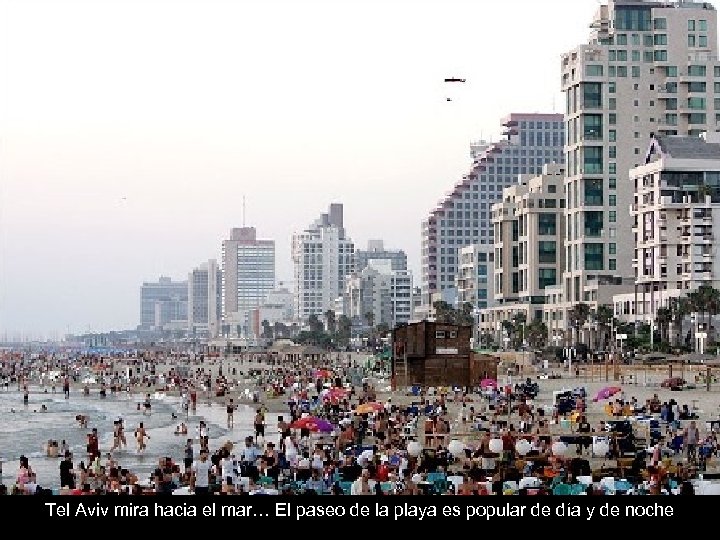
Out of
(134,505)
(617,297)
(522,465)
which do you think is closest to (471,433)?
(522,465)

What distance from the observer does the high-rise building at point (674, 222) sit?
99.6 m

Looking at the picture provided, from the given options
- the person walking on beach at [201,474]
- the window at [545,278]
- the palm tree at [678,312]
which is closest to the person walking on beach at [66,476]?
the person walking on beach at [201,474]

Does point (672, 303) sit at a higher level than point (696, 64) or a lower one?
lower

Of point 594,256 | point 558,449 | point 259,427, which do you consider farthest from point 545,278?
point 558,449

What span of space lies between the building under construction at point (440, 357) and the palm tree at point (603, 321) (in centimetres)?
4273

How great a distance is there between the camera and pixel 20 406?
78375mm

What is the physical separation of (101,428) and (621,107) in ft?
235

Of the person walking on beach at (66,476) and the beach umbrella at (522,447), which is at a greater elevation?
the beach umbrella at (522,447)

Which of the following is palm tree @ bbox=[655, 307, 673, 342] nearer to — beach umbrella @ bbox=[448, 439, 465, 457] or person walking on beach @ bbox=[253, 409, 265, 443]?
person walking on beach @ bbox=[253, 409, 265, 443]

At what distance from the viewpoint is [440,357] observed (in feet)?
208

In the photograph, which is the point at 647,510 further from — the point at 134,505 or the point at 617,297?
the point at 617,297

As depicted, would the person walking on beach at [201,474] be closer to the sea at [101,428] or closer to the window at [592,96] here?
the sea at [101,428]

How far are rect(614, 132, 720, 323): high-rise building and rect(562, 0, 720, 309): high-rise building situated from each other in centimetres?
907

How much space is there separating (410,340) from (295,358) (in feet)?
278
